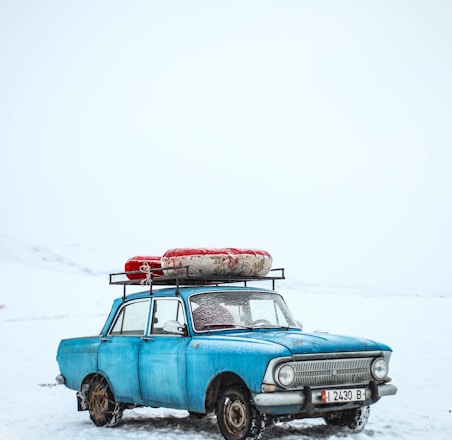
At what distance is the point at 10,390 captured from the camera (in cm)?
1384

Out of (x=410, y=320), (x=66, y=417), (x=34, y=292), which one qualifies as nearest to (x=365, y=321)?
(x=410, y=320)

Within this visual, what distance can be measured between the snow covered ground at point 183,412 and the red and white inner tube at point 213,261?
192cm

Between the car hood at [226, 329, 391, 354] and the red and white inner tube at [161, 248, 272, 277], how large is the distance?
1.09 metres

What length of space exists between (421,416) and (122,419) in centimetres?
398

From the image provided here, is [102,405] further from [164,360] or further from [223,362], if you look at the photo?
[223,362]

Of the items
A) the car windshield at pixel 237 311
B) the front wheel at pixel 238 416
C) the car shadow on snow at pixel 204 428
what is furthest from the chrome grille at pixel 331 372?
the car windshield at pixel 237 311

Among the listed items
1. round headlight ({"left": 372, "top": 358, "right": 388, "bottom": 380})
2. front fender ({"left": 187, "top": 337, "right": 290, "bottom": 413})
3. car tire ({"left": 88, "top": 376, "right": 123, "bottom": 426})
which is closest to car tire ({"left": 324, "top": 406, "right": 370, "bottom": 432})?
round headlight ({"left": 372, "top": 358, "right": 388, "bottom": 380})

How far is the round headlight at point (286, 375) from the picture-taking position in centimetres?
776

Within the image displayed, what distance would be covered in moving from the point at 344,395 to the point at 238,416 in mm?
1118

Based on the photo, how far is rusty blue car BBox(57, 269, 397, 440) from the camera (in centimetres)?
788

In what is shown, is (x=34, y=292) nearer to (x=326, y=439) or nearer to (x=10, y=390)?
(x=10, y=390)

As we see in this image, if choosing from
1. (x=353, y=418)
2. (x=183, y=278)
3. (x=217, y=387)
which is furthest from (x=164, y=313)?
(x=353, y=418)

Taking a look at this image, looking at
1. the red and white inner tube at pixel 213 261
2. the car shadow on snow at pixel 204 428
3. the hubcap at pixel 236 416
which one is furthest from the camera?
the red and white inner tube at pixel 213 261

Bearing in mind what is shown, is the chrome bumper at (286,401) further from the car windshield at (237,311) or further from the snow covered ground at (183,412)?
the car windshield at (237,311)
